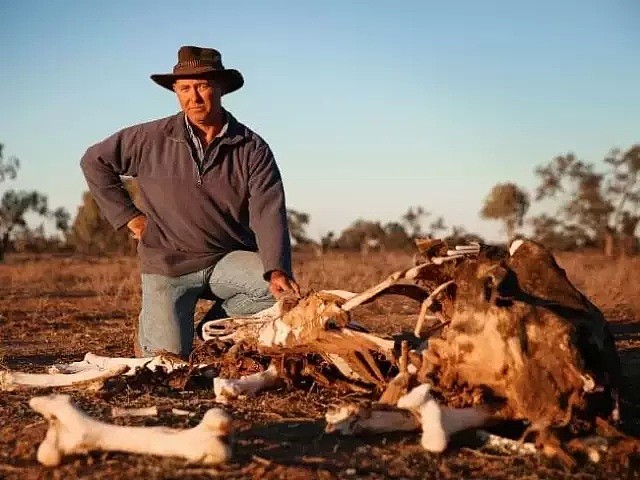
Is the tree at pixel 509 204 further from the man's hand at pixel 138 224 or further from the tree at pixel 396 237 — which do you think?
the man's hand at pixel 138 224

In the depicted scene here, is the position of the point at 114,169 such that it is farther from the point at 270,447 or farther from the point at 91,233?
the point at 91,233

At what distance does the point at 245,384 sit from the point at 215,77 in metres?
1.98

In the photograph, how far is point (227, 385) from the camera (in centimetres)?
376

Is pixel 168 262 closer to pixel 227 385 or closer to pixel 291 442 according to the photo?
pixel 227 385

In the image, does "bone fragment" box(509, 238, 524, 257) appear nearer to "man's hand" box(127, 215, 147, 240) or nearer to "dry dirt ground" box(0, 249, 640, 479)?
"dry dirt ground" box(0, 249, 640, 479)

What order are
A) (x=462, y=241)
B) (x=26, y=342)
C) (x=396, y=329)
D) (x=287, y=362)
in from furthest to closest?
1. (x=396, y=329)
2. (x=26, y=342)
3. (x=287, y=362)
4. (x=462, y=241)

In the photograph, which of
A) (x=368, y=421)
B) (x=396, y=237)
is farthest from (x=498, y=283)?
(x=396, y=237)

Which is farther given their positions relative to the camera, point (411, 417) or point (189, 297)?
point (189, 297)

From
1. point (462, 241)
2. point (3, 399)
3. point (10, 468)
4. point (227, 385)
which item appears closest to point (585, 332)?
point (462, 241)

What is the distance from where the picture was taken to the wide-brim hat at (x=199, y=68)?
16.1 ft

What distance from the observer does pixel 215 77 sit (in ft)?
16.3

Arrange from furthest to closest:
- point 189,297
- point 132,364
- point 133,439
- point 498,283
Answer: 1. point 189,297
2. point 132,364
3. point 498,283
4. point 133,439

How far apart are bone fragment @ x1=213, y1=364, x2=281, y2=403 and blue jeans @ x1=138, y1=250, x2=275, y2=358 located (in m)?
0.94

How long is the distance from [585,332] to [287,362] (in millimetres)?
1447
